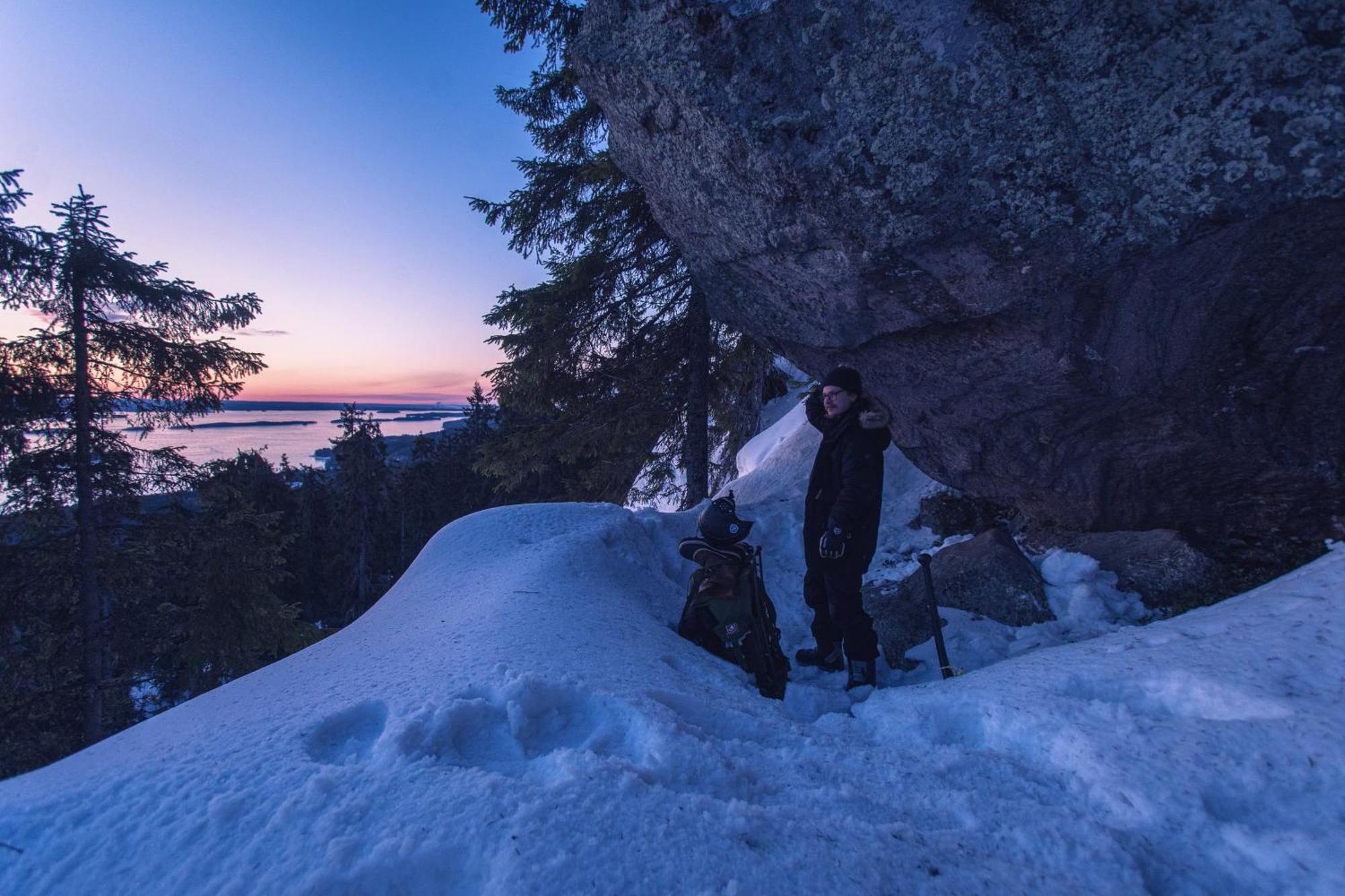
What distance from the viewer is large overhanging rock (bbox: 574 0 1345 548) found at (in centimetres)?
326

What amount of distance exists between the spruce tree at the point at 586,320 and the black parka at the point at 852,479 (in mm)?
5036

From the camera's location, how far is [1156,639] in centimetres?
281

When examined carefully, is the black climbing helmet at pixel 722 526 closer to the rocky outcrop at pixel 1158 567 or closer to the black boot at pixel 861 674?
the black boot at pixel 861 674

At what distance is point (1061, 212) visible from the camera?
3.77 meters

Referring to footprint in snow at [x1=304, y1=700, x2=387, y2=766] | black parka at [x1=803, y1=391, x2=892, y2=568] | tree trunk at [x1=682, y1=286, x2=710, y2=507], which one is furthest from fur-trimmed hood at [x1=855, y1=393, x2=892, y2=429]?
tree trunk at [x1=682, y1=286, x2=710, y2=507]

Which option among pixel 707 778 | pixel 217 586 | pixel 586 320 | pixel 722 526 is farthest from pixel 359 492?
pixel 707 778

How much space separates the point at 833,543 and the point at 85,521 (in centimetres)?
1218

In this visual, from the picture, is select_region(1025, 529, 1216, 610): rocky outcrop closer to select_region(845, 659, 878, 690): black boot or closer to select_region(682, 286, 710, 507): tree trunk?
select_region(845, 659, 878, 690): black boot

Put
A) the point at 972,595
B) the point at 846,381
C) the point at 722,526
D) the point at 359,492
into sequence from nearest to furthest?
the point at 722,526 < the point at 846,381 < the point at 972,595 < the point at 359,492

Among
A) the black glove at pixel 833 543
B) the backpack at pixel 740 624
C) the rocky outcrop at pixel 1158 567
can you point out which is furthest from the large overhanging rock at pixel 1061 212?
the backpack at pixel 740 624

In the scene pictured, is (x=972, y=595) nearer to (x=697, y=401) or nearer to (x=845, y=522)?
(x=845, y=522)

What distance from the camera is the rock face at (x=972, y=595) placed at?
467 cm

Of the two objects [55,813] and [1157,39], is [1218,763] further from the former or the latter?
[1157,39]

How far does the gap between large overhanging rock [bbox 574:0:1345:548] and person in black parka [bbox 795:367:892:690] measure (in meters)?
1.10
